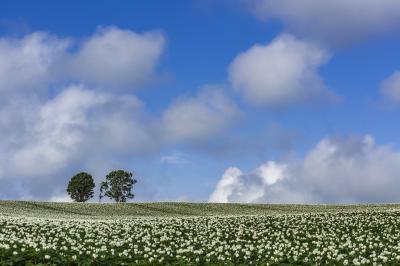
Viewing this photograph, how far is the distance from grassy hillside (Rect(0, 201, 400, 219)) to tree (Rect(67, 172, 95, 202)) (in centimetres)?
3087

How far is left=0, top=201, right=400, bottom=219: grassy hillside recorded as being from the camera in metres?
68.7

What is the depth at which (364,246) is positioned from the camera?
31297 mm

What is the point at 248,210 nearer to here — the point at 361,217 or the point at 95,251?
the point at 361,217

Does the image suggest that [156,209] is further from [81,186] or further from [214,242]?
[214,242]

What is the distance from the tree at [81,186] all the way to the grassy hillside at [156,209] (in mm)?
30874

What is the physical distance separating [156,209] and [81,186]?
36198 mm

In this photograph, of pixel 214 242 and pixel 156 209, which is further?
pixel 156 209

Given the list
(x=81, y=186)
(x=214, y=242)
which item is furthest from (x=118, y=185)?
(x=214, y=242)

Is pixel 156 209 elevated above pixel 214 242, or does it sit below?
above

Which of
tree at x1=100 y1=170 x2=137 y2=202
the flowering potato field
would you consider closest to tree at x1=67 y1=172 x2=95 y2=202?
tree at x1=100 y1=170 x2=137 y2=202

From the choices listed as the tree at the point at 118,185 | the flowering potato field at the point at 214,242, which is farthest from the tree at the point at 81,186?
the flowering potato field at the point at 214,242

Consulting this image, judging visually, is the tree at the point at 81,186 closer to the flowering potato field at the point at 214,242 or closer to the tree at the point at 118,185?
the tree at the point at 118,185

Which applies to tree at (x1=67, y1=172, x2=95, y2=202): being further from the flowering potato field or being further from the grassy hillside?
the flowering potato field

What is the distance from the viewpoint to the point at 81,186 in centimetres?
10825
